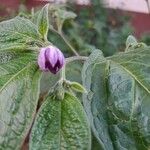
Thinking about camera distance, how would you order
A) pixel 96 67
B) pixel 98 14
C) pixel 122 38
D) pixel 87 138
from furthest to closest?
1. pixel 98 14
2. pixel 122 38
3. pixel 96 67
4. pixel 87 138

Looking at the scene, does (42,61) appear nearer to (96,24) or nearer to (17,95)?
(17,95)

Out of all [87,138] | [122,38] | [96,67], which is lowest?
[87,138]

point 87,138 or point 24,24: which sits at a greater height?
point 24,24

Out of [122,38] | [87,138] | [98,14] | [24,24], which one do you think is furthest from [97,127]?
[98,14]

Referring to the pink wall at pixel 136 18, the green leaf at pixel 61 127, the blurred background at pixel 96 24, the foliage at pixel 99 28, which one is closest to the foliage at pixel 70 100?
the green leaf at pixel 61 127

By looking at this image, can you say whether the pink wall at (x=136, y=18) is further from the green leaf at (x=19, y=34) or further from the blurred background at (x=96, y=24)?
the green leaf at (x=19, y=34)

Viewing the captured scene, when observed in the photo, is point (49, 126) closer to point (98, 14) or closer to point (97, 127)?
point (97, 127)
